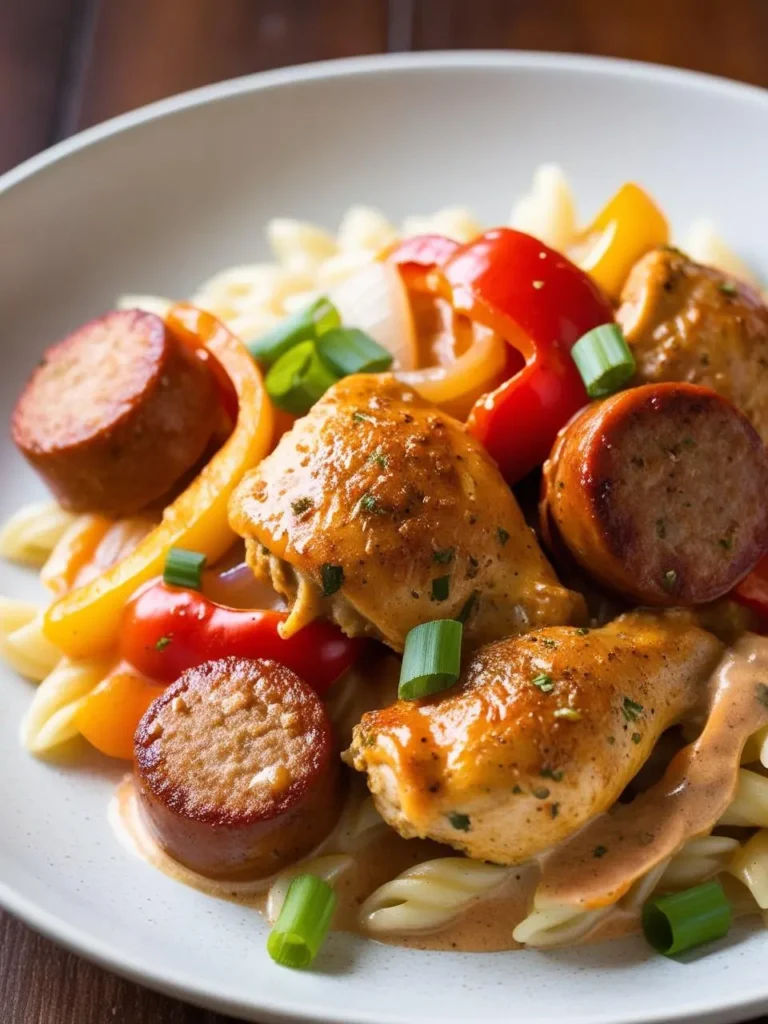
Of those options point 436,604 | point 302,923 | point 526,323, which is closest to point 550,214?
point 526,323

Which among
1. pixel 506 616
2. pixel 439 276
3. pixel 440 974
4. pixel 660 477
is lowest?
pixel 440 974

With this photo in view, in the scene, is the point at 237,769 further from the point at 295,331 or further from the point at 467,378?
the point at 295,331

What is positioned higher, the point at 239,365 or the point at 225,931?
the point at 239,365

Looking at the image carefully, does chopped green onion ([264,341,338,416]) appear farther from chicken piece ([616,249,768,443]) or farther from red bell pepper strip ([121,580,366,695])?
chicken piece ([616,249,768,443])

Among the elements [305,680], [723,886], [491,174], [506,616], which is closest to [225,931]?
[305,680]

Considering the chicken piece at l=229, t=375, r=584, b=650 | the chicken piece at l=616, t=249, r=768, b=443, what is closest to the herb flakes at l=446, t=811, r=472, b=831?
the chicken piece at l=229, t=375, r=584, b=650

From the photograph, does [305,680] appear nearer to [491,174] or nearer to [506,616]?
[506,616]

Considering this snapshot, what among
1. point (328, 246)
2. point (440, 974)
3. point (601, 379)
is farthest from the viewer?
point (328, 246)
